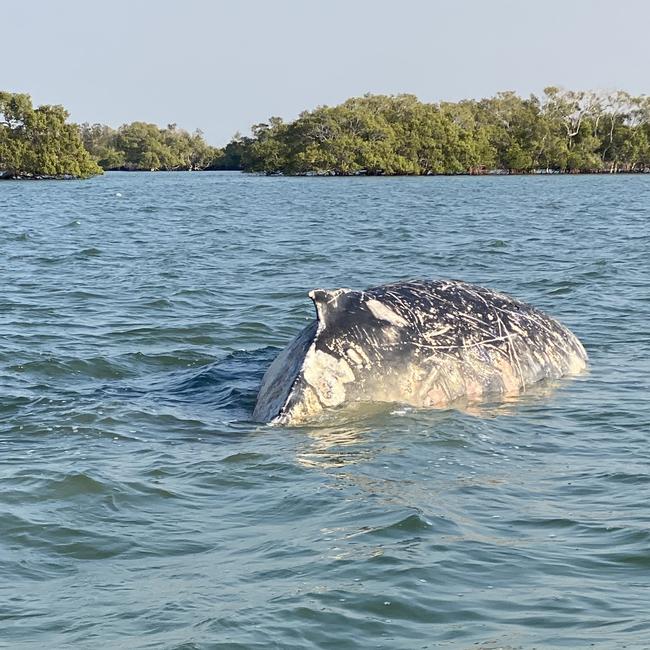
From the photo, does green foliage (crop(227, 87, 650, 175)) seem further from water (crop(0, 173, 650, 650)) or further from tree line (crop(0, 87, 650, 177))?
water (crop(0, 173, 650, 650))

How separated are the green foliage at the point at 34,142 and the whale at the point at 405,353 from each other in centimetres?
10746

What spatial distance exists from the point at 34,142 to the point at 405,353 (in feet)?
368

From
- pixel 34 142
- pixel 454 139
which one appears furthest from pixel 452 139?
pixel 34 142

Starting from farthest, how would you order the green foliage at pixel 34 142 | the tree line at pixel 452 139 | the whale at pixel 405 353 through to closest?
the tree line at pixel 452 139
the green foliage at pixel 34 142
the whale at pixel 405 353

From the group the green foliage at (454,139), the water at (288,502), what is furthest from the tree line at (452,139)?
the water at (288,502)

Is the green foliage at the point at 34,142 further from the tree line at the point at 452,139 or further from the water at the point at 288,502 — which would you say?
the water at the point at 288,502

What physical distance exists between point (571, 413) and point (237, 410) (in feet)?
9.23

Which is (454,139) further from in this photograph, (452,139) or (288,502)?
(288,502)

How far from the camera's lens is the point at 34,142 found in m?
114

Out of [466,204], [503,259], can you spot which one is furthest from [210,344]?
[466,204]

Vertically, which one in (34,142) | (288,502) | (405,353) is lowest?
(288,502)

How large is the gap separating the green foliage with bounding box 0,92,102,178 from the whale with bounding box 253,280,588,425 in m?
107

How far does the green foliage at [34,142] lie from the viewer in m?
112

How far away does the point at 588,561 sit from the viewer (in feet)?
18.2
